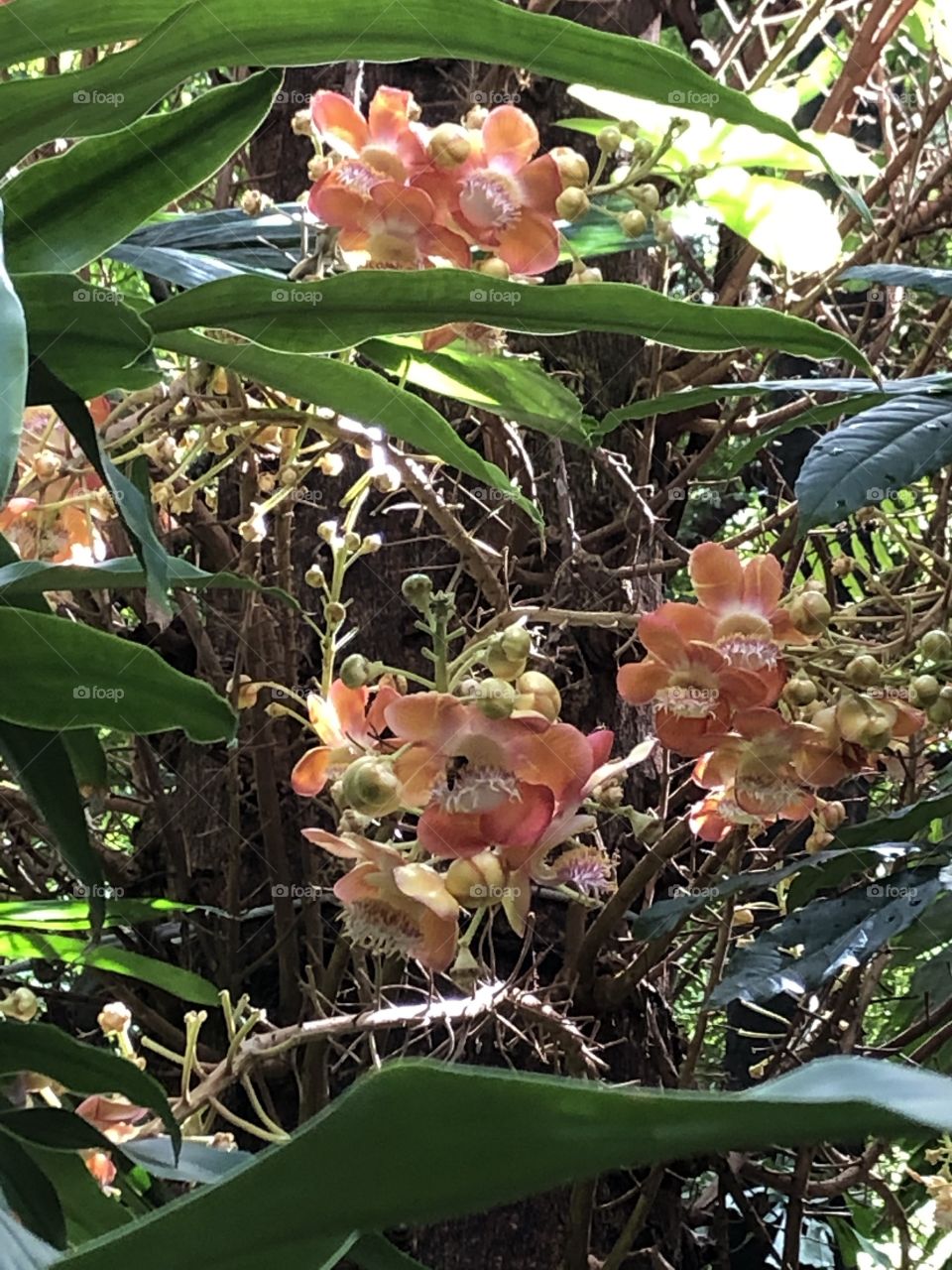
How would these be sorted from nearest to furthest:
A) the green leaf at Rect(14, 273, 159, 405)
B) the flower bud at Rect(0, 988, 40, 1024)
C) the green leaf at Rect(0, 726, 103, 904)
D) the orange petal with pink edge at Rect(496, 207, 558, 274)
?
1. the green leaf at Rect(14, 273, 159, 405)
2. the green leaf at Rect(0, 726, 103, 904)
3. the orange petal with pink edge at Rect(496, 207, 558, 274)
4. the flower bud at Rect(0, 988, 40, 1024)

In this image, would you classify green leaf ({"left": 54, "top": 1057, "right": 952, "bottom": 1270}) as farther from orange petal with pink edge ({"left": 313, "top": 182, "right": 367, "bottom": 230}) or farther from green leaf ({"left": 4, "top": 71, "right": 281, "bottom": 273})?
orange petal with pink edge ({"left": 313, "top": 182, "right": 367, "bottom": 230})

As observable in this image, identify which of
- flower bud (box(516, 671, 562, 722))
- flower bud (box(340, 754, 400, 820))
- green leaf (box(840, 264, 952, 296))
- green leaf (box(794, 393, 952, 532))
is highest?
green leaf (box(840, 264, 952, 296))

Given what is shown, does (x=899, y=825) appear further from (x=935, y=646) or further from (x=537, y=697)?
(x=537, y=697)

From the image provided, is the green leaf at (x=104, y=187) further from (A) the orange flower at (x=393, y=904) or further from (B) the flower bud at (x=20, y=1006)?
(B) the flower bud at (x=20, y=1006)

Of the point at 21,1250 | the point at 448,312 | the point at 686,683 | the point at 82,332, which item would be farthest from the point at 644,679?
the point at 21,1250

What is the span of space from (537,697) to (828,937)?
0.22m

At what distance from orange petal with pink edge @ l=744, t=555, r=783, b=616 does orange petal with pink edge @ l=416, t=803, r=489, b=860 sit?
20 cm

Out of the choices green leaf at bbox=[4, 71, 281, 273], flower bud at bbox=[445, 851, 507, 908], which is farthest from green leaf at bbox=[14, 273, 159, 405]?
flower bud at bbox=[445, 851, 507, 908]

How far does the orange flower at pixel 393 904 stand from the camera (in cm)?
58

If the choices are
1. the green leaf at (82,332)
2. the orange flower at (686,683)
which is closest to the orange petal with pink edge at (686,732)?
the orange flower at (686,683)

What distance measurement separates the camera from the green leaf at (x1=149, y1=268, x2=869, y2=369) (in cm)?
53

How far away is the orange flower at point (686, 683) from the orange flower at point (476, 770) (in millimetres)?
103

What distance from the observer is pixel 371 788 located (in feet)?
1.86

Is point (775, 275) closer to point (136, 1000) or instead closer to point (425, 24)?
point (425, 24)
